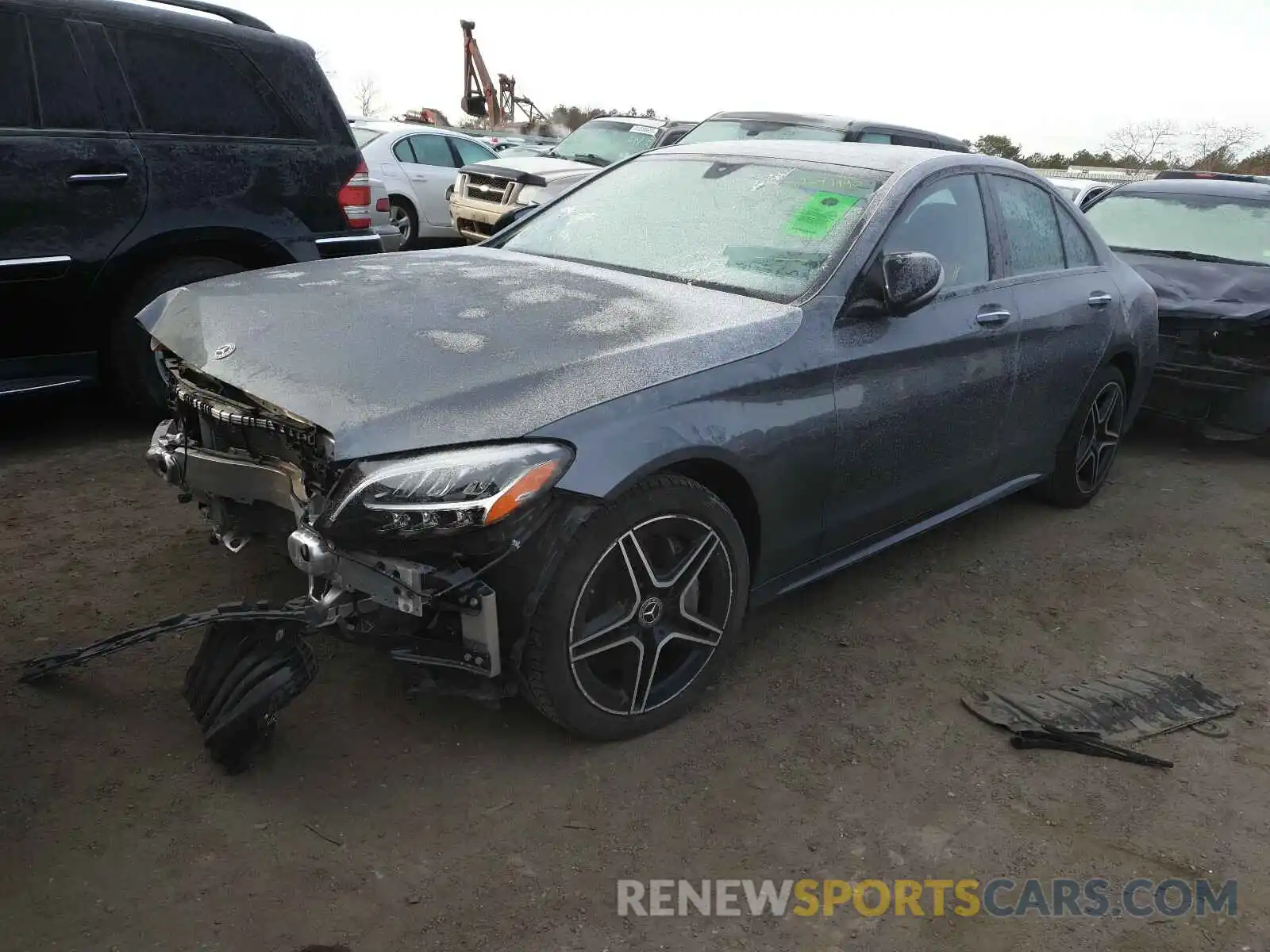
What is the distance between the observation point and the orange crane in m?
45.3

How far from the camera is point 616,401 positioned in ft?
8.93

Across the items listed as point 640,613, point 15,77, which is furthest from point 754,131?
point 640,613

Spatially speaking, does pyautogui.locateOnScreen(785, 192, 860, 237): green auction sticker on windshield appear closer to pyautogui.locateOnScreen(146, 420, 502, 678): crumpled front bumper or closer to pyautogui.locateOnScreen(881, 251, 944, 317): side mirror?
pyautogui.locateOnScreen(881, 251, 944, 317): side mirror

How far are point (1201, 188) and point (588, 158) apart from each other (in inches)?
241

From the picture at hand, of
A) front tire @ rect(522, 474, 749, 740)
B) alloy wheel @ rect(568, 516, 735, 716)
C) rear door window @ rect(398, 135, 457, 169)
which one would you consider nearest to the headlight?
front tire @ rect(522, 474, 749, 740)

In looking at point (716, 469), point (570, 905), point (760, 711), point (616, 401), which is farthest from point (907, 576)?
point (570, 905)

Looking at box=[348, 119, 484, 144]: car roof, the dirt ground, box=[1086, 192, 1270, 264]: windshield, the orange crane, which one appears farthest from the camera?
the orange crane

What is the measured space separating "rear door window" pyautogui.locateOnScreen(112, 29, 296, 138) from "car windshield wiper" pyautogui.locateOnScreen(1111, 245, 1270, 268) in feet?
18.3

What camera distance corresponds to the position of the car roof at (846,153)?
12.7 ft

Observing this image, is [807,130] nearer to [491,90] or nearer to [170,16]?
[170,16]

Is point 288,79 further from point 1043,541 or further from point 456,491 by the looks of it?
point 1043,541

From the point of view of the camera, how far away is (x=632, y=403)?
9.02ft

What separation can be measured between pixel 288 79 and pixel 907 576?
13.3ft

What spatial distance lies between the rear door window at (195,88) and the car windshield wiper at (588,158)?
5836 mm
